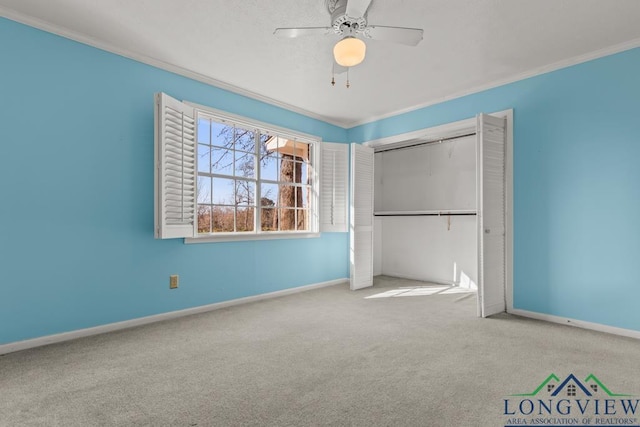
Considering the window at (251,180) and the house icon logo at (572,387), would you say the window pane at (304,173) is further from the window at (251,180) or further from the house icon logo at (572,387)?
the house icon logo at (572,387)

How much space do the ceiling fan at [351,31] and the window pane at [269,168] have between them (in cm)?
223

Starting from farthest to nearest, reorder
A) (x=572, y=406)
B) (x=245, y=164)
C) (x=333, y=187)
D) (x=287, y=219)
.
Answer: (x=333, y=187)
(x=287, y=219)
(x=245, y=164)
(x=572, y=406)

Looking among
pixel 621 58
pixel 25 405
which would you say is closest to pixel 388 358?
pixel 25 405

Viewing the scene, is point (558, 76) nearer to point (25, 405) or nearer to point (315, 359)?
point (315, 359)

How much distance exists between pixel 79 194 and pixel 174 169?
0.78 m

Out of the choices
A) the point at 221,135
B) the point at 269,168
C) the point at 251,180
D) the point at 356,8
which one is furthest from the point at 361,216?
the point at 356,8

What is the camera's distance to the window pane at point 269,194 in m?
4.38

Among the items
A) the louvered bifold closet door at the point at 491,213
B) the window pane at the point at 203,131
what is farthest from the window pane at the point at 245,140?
the louvered bifold closet door at the point at 491,213

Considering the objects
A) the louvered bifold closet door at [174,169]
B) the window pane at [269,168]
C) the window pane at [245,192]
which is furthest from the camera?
the window pane at [269,168]

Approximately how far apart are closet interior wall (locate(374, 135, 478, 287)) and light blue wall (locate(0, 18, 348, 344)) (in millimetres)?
3508

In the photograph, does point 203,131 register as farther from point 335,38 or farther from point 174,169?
point 335,38

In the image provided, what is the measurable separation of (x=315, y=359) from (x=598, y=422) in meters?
1.60

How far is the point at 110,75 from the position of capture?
9.82ft

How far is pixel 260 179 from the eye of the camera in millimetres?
4277
